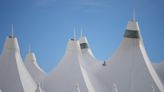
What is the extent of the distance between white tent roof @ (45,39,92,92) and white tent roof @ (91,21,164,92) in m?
1.65

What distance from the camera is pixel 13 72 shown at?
80.6 feet

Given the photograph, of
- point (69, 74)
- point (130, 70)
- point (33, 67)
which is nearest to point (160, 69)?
point (130, 70)

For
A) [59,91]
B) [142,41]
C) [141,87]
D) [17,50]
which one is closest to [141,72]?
[141,87]

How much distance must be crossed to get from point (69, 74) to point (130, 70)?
4.28 m

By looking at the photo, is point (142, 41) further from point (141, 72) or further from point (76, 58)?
point (76, 58)

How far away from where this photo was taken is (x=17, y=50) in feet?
84.7

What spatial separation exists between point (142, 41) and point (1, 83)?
1053 centimetres

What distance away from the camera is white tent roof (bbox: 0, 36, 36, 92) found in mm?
23766

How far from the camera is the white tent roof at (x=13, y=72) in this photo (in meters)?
23.8

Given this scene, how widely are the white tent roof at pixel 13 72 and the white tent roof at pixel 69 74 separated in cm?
137

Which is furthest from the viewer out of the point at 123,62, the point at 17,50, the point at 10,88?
the point at 123,62

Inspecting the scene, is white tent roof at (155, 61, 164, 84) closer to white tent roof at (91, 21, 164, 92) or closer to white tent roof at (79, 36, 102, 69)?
white tent roof at (91, 21, 164, 92)

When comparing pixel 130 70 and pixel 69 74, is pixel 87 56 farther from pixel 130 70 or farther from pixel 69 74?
pixel 69 74

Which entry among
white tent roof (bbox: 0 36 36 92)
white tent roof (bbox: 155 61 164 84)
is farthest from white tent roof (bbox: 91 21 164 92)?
white tent roof (bbox: 0 36 36 92)
